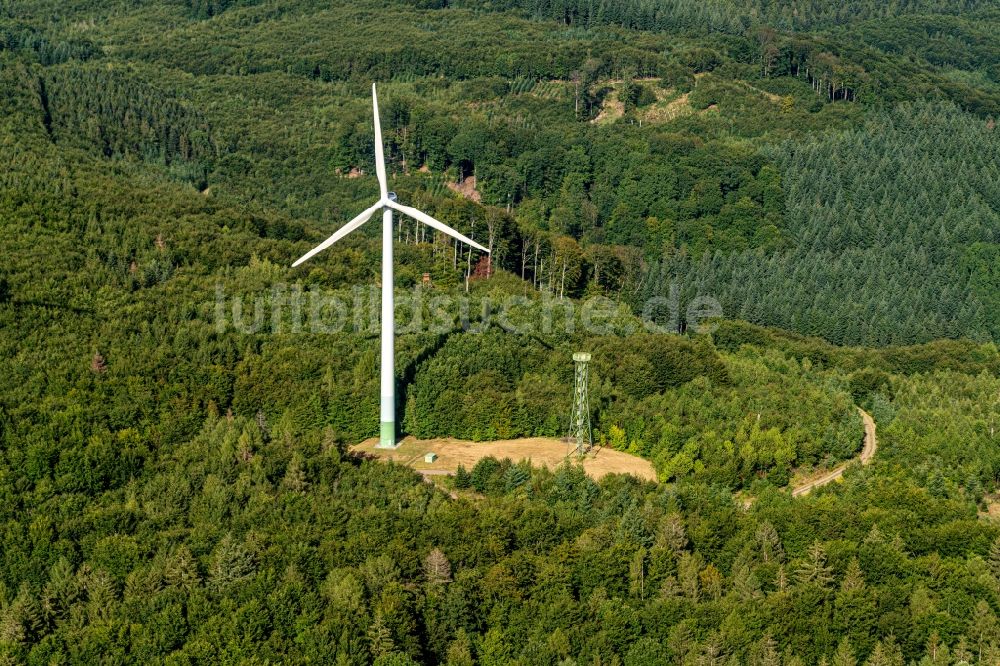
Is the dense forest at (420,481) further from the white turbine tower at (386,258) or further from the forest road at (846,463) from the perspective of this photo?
the white turbine tower at (386,258)

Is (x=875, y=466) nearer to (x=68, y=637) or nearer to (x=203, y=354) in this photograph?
(x=203, y=354)

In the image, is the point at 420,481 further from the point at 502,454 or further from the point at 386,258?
the point at 386,258

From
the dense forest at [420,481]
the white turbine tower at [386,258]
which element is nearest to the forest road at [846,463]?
the dense forest at [420,481]

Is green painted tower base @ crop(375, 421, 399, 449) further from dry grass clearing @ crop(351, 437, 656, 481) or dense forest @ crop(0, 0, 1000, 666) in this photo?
dense forest @ crop(0, 0, 1000, 666)

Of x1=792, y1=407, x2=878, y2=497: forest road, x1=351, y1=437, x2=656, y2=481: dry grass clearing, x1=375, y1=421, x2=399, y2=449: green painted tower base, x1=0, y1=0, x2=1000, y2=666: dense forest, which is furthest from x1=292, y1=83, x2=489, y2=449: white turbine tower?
x1=792, y1=407, x2=878, y2=497: forest road

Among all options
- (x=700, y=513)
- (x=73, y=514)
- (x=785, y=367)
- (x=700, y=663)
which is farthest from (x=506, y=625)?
(x=785, y=367)
